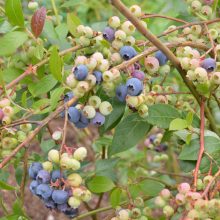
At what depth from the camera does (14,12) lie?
3.88 feet

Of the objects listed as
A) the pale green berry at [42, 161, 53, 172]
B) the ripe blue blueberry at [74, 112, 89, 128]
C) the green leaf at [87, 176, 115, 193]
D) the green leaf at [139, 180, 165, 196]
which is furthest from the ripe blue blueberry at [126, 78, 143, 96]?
the green leaf at [139, 180, 165, 196]

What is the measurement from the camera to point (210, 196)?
101 cm

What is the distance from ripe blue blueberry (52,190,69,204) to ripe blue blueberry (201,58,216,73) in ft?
1.22

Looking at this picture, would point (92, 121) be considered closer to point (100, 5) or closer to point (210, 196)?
point (210, 196)

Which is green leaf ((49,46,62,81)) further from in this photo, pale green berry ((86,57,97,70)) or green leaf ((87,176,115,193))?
green leaf ((87,176,115,193))

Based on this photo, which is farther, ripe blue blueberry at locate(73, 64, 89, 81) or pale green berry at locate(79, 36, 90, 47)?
pale green berry at locate(79, 36, 90, 47)

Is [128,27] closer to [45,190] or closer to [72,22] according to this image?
[72,22]

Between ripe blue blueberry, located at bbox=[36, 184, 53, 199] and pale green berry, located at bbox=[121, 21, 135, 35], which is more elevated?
pale green berry, located at bbox=[121, 21, 135, 35]

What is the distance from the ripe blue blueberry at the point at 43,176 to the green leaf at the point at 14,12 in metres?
0.36

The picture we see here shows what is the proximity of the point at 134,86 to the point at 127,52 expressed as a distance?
90 millimetres

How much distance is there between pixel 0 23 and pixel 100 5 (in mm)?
1699

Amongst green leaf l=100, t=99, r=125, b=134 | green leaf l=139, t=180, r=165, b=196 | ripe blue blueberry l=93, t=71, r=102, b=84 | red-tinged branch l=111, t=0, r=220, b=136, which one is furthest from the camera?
green leaf l=139, t=180, r=165, b=196

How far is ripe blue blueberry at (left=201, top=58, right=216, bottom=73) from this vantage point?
1.09 metres

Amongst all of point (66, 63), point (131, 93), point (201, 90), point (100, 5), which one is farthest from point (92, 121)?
point (100, 5)
